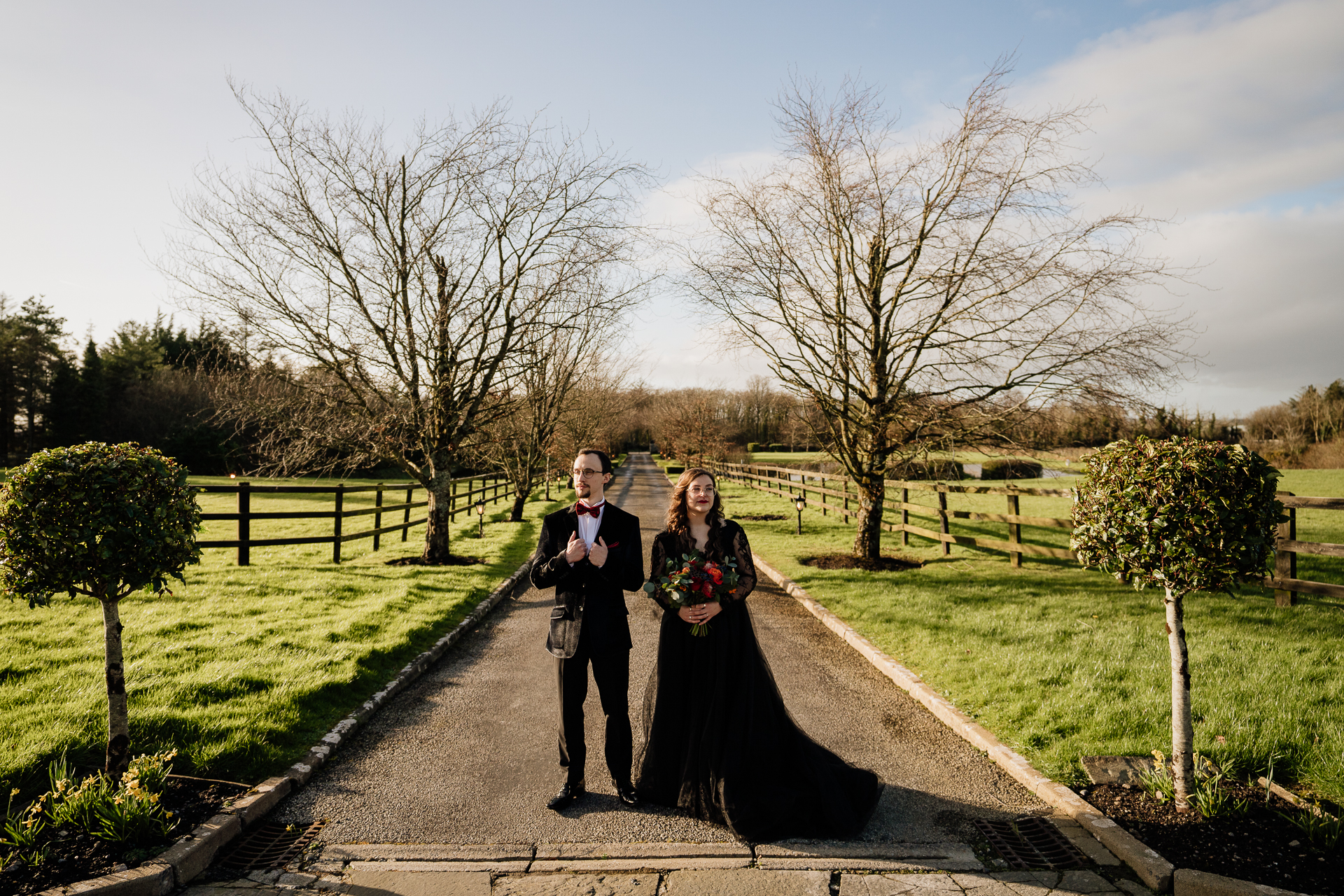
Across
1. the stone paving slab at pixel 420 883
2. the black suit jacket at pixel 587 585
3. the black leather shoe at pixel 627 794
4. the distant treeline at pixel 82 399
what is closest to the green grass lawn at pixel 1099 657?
the black leather shoe at pixel 627 794

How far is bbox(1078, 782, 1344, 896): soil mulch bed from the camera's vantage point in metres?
3.18

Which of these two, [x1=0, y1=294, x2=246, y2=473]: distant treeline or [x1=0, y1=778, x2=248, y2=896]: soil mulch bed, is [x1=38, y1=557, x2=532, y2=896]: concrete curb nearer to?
[x1=0, y1=778, x2=248, y2=896]: soil mulch bed

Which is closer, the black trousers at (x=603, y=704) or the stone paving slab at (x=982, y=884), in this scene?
the stone paving slab at (x=982, y=884)

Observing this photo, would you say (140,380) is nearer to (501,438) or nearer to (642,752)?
(501,438)

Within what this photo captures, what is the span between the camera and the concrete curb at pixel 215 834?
308 centimetres

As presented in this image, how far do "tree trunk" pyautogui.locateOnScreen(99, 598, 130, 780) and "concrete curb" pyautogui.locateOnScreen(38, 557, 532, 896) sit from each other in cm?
73

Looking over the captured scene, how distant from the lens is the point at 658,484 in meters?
39.2

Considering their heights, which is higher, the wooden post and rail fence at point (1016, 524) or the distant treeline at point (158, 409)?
the distant treeline at point (158, 409)

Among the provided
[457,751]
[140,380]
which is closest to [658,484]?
[457,751]

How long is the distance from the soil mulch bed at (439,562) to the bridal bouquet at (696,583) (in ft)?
29.5

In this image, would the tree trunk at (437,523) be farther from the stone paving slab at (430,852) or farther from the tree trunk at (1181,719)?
the tree trunk at (1181,719)

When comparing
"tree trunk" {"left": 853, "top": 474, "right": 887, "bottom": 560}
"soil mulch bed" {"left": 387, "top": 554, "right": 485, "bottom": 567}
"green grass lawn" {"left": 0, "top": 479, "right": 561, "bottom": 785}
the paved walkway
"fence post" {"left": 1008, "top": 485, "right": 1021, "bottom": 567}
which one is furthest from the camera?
"soil mulch bed" {"left": 387, "top": 554, "right": 485, "bottom": 567}

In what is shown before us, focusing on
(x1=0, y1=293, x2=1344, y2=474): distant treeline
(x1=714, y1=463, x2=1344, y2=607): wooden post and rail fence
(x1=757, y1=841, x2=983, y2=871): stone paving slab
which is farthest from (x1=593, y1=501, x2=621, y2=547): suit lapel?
(x1=0, y1=293, x2=1344, y2=474): distant treeline

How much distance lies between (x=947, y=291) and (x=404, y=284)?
8867 mm
